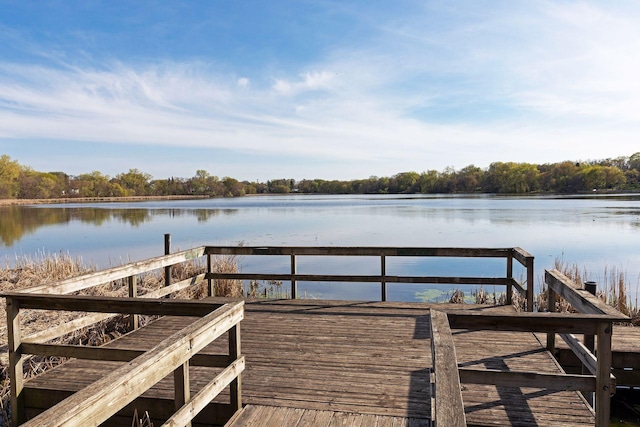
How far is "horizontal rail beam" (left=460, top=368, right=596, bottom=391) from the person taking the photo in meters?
2.95

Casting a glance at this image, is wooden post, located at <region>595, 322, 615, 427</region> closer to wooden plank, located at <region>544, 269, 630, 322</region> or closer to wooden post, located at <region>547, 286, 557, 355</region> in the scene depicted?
wooden plank, located at <region>544, 269, 630, 322</region>

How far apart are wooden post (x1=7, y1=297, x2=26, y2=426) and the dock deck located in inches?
6.7

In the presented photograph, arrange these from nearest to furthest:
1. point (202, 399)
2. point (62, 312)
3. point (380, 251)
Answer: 1. point (202, 399)
2. point (380, 251)
3. point (62, 312)

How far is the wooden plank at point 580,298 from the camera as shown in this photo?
A: 3.10 metres

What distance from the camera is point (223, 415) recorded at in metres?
3.62

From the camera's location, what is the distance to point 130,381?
1.89 m

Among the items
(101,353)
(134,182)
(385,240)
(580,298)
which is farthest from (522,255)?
(134,182)

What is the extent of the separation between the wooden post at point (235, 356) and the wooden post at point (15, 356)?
1.92 metres

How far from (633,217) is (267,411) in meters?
35.9

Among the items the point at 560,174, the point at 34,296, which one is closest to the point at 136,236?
the point at 34,296

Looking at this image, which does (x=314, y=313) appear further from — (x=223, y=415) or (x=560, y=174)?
(x=560, y=174)

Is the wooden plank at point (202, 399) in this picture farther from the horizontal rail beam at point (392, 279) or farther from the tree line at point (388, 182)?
the tree line at point (388, 182)

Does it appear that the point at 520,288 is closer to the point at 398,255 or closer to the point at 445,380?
the point at 398,255

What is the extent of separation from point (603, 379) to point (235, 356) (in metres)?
2.71
